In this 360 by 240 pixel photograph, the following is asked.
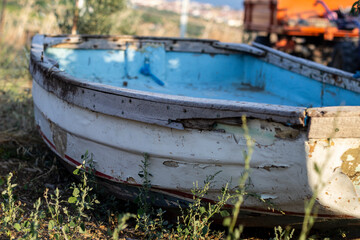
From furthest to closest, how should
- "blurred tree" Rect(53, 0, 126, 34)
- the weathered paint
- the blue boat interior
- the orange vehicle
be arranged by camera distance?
the orange vehicle, "blurred tree" Rect(53, 0, 126, 34), the blue boat interior, the weathered paint

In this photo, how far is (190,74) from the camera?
524 centimetres

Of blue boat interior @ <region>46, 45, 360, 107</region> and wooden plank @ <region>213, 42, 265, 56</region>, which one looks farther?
wooden plank @ <region>213, 42, 265, 56</region>

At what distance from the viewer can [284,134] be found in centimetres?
234

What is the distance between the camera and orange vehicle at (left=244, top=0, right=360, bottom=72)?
8.88 m

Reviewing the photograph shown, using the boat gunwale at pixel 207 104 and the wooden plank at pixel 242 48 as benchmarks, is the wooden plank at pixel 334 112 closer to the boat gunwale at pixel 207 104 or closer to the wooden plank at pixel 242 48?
the boat gunwale at pixel 207 104

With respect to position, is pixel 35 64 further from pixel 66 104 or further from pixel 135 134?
pixel 135 134

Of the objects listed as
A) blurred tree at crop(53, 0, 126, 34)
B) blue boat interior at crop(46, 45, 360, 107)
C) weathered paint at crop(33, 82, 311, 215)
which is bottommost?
weathered paint at crop(33, 82, 311, 215)

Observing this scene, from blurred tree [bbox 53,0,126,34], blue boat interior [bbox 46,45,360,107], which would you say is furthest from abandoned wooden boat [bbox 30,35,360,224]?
blurred tree [bbox 53,0,126,34]

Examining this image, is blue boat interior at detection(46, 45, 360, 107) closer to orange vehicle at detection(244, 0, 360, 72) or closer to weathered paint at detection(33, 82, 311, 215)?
weathered paint at detection(33, 82, 311, 215)

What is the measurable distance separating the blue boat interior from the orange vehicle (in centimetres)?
389

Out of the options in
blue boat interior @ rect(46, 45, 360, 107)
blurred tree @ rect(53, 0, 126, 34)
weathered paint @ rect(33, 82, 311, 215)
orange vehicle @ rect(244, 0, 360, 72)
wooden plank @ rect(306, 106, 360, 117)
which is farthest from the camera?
orange vehicle @ rect(244, 0, 360, 72)

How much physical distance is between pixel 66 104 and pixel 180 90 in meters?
1.70

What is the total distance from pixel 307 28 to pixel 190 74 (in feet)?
15.7

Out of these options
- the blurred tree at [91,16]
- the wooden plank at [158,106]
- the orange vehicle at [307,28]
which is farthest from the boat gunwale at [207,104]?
the orange vehicle at [307,28]
